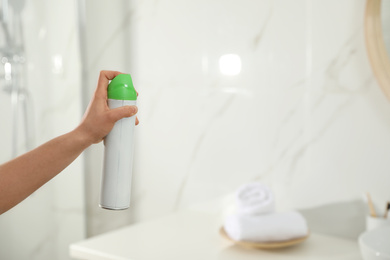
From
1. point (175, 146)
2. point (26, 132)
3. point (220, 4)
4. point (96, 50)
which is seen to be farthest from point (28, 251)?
point (220, 4)

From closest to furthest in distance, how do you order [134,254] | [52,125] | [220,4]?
[134,254] < [220,4] < [52,125]

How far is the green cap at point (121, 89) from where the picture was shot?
687 mm

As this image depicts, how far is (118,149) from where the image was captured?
691 mm

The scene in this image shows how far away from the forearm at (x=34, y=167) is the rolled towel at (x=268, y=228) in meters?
0.73

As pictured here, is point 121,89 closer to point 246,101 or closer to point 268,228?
point 268,228

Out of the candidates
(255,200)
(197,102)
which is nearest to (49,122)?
(197,102)

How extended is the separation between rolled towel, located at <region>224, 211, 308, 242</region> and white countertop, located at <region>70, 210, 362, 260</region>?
0.04 metres

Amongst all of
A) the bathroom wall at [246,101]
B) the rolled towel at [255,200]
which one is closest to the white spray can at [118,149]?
the rolled towel at [255,200]

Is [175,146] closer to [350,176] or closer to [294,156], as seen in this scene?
[294,156]

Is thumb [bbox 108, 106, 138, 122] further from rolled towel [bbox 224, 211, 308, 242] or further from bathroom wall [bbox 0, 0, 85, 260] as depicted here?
bathroom wall [bbox 0, 0, 85, 260]

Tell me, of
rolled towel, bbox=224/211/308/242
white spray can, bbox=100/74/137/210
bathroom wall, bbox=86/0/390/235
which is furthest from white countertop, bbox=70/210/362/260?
white spray can, bbox=100/74/137/210

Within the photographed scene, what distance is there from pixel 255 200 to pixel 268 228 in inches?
4.5

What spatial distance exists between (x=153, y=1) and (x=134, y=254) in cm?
97

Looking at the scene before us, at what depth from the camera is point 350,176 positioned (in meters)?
1.43
